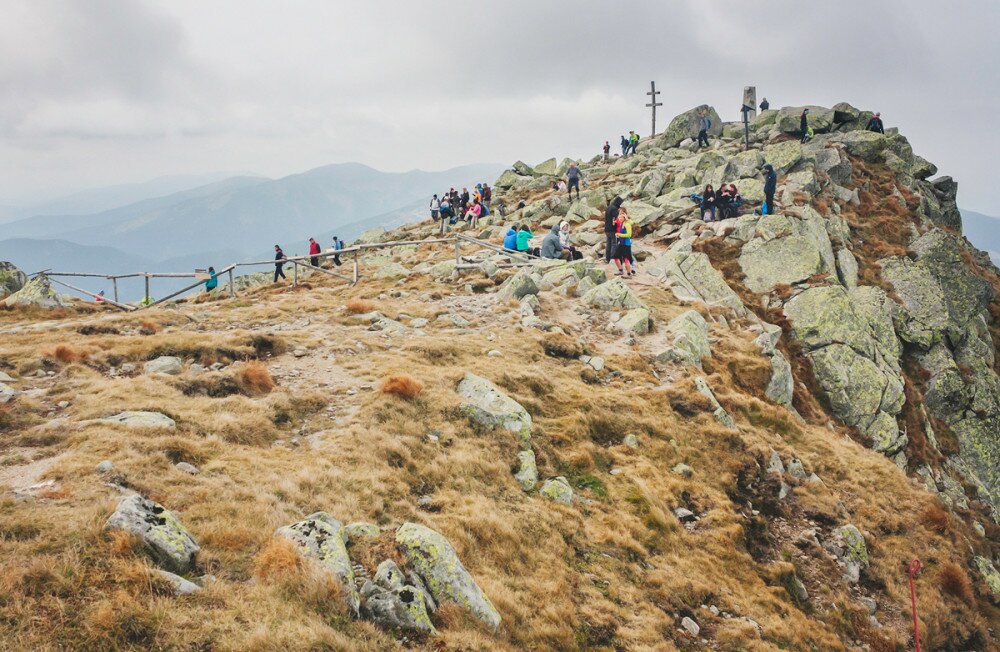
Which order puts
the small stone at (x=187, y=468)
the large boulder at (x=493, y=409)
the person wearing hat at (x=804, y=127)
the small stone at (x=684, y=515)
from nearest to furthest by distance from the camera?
the small stone at (x=187, y=468)
the small stone at (x=684, y=515)
the large boulder at (x=493, y=409)
the person wearing hat at (x=804, y=127)

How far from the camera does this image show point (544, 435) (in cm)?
1312

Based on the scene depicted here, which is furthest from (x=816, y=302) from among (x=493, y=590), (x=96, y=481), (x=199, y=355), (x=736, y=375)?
(x=96, y=481)

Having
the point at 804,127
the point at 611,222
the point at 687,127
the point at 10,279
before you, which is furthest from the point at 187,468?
the point at 687,127

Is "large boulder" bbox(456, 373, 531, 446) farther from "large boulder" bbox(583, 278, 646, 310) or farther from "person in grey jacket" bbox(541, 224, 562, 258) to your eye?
"person in grey jacket" bbox(541, 224, 562, 258)

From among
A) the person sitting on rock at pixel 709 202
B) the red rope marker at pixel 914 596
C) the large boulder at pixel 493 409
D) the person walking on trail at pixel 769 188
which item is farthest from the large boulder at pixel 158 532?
the person sitting on rock at pixel 709 202

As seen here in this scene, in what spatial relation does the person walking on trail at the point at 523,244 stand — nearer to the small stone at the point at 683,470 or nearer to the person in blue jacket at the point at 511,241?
the person in blue jacket at the point at 511,241

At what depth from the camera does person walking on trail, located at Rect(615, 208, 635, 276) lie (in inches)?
1013

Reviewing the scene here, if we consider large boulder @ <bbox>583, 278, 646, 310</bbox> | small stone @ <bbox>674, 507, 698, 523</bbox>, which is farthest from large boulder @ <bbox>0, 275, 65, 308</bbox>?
small stone @ <bbox>674, 507, 698, 523</bbox>

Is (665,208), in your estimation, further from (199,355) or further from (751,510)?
(199,355)

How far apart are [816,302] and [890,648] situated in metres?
17.4

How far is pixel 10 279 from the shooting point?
27.9 meters

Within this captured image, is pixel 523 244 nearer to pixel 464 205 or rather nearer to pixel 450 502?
pixel 450 502

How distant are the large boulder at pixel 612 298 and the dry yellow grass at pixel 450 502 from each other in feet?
12.3

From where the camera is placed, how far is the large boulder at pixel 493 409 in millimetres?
12586
